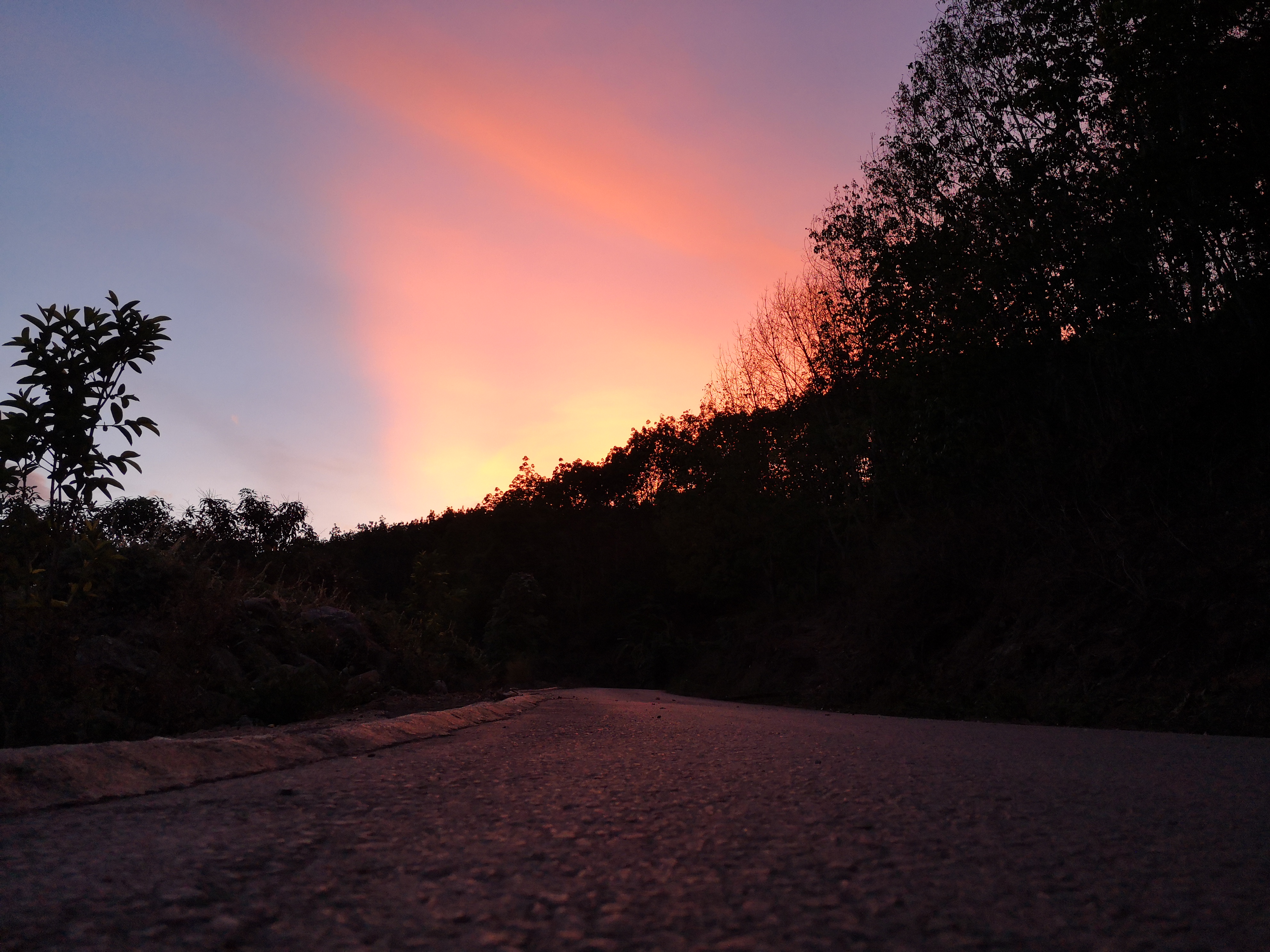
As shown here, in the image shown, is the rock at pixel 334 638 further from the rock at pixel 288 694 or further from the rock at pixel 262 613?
the rock at pixel 288 694

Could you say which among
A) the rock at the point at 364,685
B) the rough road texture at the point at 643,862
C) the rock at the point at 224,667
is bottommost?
the rough road texture at the point at 643,862

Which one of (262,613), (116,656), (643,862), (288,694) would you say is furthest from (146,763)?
(262,613)

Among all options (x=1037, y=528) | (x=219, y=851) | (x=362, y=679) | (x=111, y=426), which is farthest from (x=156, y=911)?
(x=1037, y=528)

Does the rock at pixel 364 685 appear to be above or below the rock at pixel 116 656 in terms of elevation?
below

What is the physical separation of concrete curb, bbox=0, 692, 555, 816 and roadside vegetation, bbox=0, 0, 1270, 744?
2800mm

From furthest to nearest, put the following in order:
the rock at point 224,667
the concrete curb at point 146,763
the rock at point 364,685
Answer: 1. the rock at point 364,685
2. the rock at point 224,667
3. the concrete curb at point 146,763

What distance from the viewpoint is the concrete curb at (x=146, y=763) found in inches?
95.0

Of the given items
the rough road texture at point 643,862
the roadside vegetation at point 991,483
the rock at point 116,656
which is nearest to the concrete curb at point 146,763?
the rough road texture at point 643,862

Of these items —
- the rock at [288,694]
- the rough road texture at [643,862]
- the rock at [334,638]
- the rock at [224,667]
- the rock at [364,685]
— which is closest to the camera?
the rough road texture at [643,862]

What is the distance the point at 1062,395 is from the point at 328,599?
46.3ft

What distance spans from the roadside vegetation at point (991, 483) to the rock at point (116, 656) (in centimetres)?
5

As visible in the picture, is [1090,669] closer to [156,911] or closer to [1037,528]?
[1037,528]

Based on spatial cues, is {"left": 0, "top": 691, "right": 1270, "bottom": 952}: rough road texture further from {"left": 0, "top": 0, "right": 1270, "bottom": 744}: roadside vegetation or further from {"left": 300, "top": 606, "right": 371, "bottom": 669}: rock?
{"left": 300, "top": 606, "right": 371, "bottom": 669}: rock

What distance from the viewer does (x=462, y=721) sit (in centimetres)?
574
